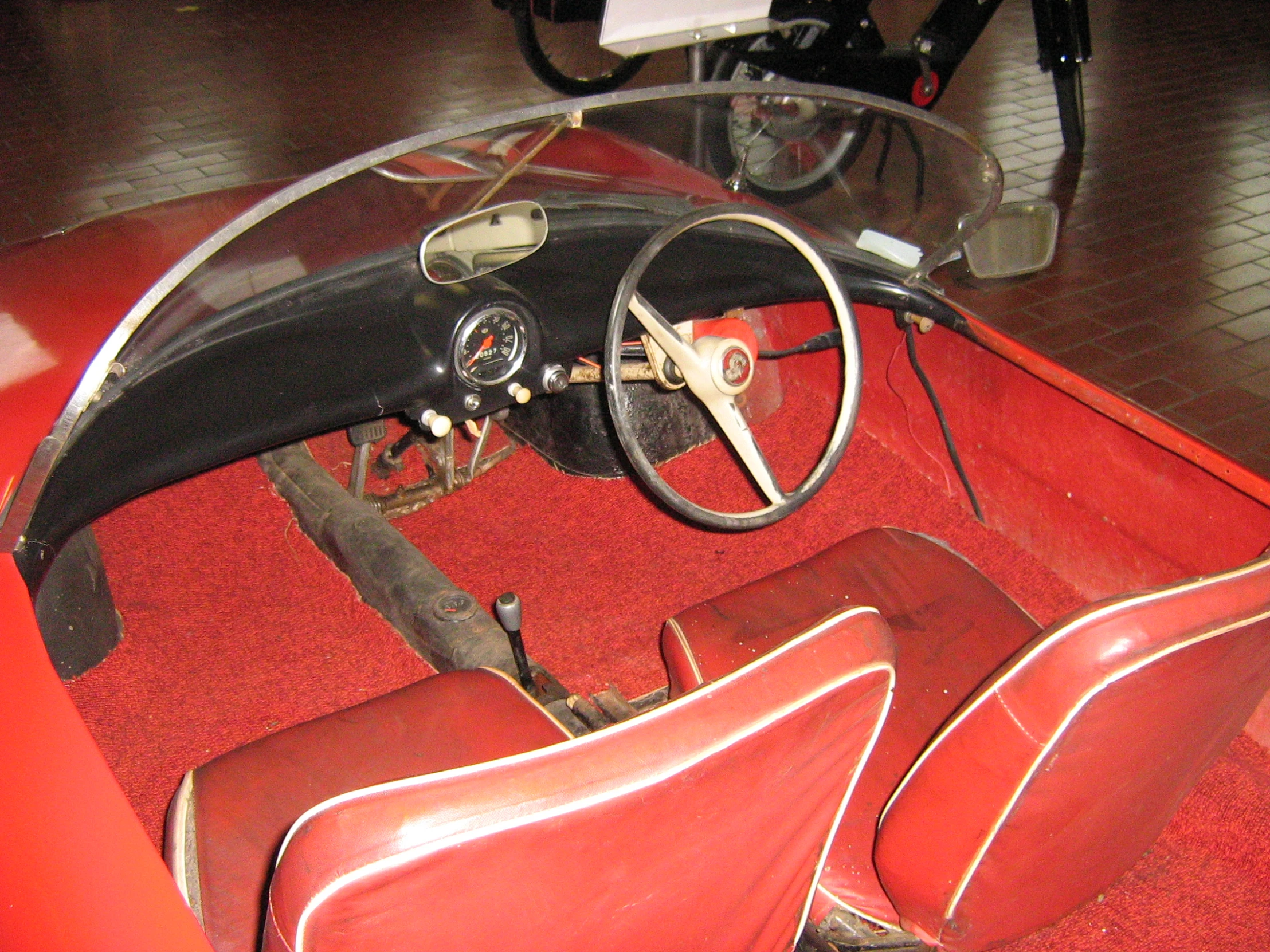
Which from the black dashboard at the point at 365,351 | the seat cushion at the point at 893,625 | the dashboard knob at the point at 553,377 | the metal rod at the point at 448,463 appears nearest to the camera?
the black dashboard at the point at 365,351

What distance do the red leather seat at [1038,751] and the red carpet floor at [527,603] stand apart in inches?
19.7

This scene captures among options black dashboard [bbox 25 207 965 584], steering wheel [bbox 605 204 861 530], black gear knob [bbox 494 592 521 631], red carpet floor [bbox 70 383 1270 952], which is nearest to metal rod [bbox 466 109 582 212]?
black dashboard [bbox 25 207 965 584]

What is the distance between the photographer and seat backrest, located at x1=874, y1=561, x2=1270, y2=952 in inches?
41.4

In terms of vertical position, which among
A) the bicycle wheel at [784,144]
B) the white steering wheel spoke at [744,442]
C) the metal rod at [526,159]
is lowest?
the white steering wheel spoke at [744,442]

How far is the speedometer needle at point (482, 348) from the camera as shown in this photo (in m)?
1.79

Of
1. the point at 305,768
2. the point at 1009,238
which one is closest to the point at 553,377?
the point at 305,768

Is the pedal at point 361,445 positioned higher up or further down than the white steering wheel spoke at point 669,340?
further down

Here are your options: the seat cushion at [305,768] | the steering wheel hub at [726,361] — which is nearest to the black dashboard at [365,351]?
the steering wheel hub at [726,361]

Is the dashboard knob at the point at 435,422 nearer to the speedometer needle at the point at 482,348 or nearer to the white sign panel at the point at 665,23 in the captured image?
the speedometer needle at the point at 482,348

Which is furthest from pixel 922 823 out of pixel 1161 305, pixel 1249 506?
pixel 1161 305

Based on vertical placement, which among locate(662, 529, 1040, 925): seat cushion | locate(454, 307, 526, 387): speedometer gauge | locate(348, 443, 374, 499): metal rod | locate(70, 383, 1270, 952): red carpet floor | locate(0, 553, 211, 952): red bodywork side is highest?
locate(454, 307, 526, 387): speedometer gauge

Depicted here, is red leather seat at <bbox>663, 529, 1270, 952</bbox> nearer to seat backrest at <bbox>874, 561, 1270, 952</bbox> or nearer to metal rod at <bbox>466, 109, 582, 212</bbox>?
seat backrest at <bbox>874, 561, 1270, 952</bbox>

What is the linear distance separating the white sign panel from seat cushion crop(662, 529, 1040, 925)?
124 cm

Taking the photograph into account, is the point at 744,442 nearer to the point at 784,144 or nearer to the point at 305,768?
the point at 784,144
